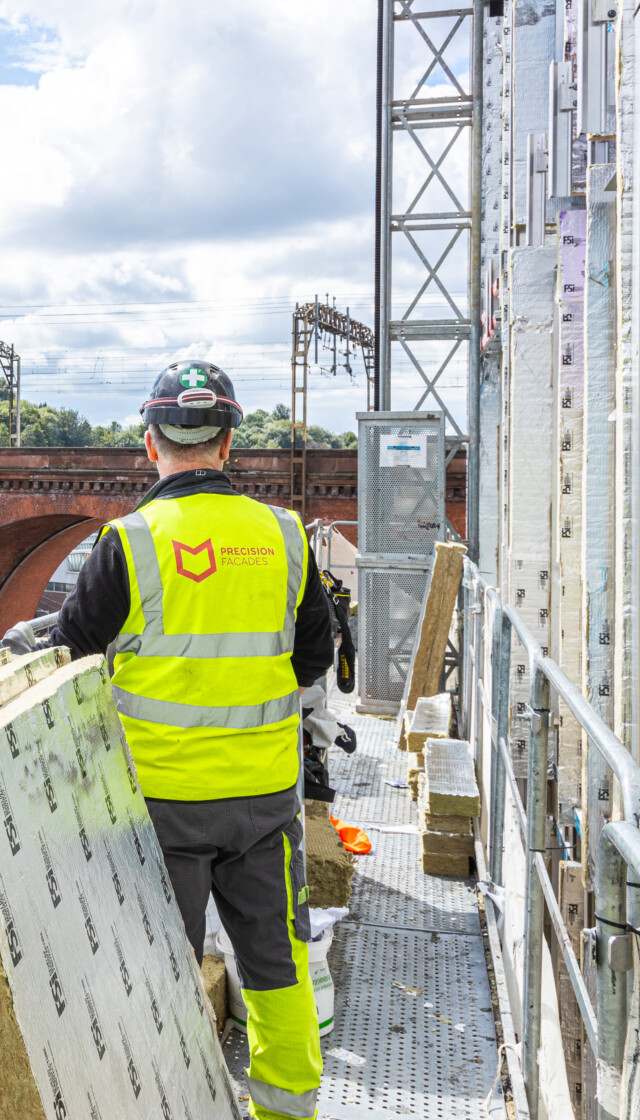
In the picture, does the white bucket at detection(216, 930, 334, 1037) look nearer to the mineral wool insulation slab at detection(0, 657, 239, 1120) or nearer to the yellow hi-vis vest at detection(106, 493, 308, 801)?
the mineral wool insulation slab at detection(0, 657, 239, 1120)

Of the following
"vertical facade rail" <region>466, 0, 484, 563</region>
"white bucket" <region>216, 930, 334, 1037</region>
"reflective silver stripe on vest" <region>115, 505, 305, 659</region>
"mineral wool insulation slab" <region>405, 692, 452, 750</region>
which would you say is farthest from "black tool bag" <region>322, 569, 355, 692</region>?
"vertical facade rail" <region>466, 0, 484, 563</region>

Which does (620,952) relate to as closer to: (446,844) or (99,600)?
(99,600)

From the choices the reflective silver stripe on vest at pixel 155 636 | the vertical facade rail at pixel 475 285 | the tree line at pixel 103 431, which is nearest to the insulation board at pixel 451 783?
the reflective silver stripe on vest at pixel 155 636

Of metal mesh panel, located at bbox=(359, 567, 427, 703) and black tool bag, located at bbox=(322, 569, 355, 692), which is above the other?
black tool bag, located at bbox=(322, 569, 355, 692)

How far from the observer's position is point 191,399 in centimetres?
243

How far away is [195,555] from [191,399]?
0.45 m

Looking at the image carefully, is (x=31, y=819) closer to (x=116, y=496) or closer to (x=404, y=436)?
(x=404, y=436)

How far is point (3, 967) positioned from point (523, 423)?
4.79m

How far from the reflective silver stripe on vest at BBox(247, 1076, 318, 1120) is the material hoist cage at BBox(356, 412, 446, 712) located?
722 centimetres

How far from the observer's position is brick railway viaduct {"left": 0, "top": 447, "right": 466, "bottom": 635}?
840 inches

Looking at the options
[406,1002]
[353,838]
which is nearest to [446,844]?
[353,838]

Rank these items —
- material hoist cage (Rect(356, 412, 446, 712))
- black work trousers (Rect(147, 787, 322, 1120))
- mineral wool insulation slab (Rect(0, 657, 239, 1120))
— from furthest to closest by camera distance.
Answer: material hoist cage (Rect(356, 412, 446, 712)), black work trousers (Rect(147, 787, 322, 1120)), mineral wool insulation slab (Rect(0, 657, 239, 1120))

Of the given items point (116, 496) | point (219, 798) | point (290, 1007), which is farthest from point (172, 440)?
point (116, 496)

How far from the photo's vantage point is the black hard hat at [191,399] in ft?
7.97
